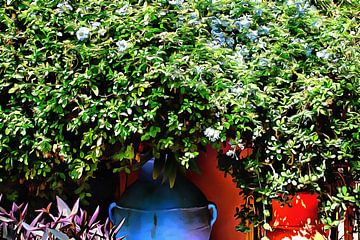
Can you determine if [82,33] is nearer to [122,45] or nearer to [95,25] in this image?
[95,25]

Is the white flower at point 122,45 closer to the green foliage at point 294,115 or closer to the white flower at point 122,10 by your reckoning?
the white flower at point 122,10

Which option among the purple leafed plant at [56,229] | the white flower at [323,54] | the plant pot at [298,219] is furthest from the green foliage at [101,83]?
the plant pot at [298,219]

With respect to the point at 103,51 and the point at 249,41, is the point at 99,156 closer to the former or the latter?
the point at 103,51

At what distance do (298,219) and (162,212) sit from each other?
0.62 m

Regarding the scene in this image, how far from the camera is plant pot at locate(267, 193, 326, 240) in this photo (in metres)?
2.34

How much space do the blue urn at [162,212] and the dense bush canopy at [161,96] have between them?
0.24m

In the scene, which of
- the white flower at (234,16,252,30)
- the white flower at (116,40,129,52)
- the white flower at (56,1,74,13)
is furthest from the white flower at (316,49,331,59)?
the white flower at (56,1,74,13)

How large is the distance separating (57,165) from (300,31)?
4.08ft

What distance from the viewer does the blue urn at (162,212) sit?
2.31 metres

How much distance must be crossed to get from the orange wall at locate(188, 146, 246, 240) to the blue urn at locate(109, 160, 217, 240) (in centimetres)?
52

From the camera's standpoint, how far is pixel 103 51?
2.00 metres

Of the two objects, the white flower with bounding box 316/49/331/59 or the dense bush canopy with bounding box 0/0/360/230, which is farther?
the white flower with bounding box 316/49/331/59

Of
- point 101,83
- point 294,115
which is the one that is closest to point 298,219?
point 294,115

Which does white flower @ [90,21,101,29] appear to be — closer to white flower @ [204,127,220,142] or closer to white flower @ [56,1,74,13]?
white flower @ [56,1,74,13]
